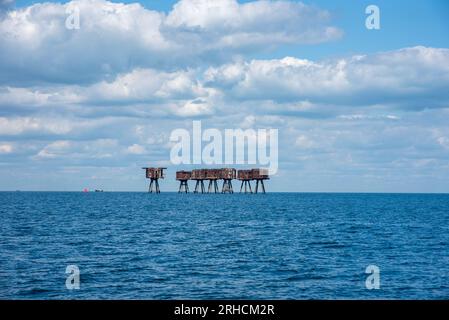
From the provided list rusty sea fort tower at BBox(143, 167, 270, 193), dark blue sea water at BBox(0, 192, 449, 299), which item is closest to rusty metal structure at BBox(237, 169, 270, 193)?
rusty sea fort tower at BBox(143, 167, 270, 193)

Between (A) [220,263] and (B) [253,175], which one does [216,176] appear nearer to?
(B) [253,175]

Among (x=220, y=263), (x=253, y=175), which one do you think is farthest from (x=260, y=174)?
(x=220, y=263)

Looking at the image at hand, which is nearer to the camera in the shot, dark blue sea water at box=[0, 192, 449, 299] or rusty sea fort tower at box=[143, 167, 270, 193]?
dark blue sea water at box=[0, 192, 449, 299]

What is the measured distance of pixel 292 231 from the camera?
5797 cm

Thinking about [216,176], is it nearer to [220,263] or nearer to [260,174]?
[260,174]

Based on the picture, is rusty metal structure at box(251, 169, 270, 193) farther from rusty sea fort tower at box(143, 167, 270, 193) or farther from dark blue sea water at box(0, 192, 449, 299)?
dark blue sea water at box(0, 192, 449, 299)

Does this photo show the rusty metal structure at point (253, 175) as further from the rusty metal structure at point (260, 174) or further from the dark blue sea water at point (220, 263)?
the dark blue sea water at point (220, 263)

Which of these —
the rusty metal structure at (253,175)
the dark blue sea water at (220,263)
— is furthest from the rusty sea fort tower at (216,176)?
the dark blue sea water at (220,263)

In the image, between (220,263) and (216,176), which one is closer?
(220,263)

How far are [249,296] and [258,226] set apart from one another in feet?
130
